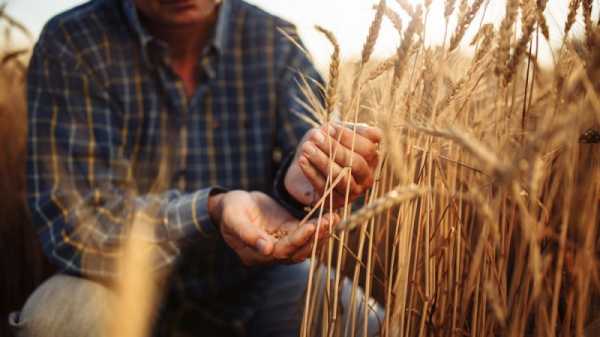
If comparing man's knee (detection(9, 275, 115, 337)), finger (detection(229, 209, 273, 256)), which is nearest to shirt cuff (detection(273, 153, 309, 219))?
finger (detection(229, 209, 273, 256))

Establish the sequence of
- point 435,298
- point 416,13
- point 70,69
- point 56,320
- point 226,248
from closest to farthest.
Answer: point 416,13 → point 435,298 → point 56,320 → point 70,69 → point 226,248

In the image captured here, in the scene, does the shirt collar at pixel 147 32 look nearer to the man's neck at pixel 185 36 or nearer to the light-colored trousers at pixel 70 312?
the man's neck at pixel 185 36

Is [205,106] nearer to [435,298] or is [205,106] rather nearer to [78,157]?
[78,157]

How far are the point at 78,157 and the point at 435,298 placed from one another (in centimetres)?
91

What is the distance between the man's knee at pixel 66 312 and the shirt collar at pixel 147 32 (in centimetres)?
62

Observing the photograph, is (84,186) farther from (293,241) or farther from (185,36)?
(293,241)

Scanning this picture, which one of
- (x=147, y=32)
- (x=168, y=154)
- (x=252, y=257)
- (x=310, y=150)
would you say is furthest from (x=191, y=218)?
(x=147, y=32)

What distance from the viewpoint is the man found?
1.03 metres

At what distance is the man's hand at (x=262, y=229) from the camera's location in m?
0.74

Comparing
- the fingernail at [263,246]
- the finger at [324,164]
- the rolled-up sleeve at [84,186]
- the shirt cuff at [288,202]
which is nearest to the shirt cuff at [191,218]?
the rolled-up sleeve at [84,186]

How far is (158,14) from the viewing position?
121 cm

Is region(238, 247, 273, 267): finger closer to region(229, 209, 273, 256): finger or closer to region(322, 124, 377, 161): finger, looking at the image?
region(229, 209, 273, 256): finger

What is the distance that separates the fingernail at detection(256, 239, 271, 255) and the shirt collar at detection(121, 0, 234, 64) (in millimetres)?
718

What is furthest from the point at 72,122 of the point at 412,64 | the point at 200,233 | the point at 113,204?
the point at 412,64
